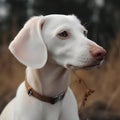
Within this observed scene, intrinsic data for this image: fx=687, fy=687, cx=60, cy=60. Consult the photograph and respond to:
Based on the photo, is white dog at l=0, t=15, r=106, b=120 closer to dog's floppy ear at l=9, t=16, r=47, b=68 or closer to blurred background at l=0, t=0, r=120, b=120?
dog's floppy ear at l=9, t=16, r=47, b=68

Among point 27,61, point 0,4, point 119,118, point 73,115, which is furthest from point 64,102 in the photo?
point 0,4

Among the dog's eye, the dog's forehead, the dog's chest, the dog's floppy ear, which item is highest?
the dog's forehead

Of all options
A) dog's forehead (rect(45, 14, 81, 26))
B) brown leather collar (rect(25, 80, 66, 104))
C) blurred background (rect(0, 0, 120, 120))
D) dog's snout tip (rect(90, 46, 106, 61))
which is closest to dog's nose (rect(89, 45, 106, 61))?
dog's snout tip (rect(90, 46, 106, 61))

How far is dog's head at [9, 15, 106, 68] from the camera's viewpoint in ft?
19.9

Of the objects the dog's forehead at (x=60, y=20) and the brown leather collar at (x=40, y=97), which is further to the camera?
the brown leather collar at (x=40, y=97)

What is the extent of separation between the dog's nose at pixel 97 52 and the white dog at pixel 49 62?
0.12ft

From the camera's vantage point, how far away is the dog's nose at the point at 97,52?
5.82m

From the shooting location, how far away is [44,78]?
252 inches

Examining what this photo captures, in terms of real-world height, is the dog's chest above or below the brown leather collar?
below

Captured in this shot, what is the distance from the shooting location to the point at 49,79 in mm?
6422

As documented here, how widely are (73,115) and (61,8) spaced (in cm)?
1432

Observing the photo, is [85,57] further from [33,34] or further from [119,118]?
[119,118]

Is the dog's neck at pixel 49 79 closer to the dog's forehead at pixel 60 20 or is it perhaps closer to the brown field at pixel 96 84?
the dog's forehead at pixel 60 20

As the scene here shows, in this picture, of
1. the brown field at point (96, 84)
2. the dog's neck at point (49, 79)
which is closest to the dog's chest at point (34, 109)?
the dog's neck at point (49, 79)
